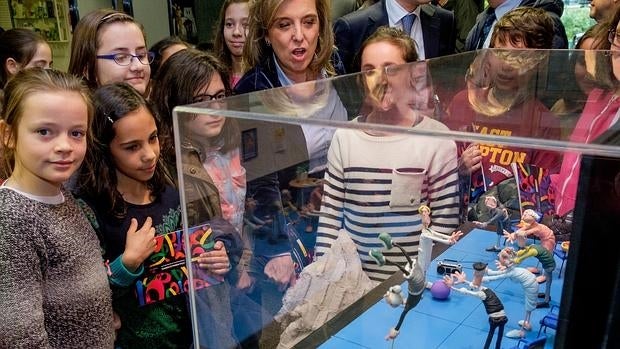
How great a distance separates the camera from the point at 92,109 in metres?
0.93

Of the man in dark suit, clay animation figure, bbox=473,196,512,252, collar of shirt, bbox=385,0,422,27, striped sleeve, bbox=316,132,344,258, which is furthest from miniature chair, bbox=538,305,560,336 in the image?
collar of shirt, bbox=385,0,422,27

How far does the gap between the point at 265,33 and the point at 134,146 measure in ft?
1.56

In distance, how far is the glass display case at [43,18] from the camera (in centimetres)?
274

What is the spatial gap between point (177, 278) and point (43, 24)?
2.29 meters

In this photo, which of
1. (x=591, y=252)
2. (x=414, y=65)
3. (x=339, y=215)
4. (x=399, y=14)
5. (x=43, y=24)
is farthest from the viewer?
(x=43, y=24)

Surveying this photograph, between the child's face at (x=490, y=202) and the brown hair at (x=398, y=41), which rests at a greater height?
the brown hair at (x=398, y=41)

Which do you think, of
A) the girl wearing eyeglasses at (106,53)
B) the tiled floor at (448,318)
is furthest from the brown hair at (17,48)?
the tiled floor at (448,318)

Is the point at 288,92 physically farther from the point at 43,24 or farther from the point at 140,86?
the point at 43,24

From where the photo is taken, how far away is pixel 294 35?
50.3 inches

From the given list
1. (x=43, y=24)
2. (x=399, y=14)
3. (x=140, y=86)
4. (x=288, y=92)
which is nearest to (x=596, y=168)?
(x=288, y=92)

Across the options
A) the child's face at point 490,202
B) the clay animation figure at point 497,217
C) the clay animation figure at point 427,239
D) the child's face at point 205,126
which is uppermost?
the child's face at point 205,126

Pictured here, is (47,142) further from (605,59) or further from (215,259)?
(605,59)

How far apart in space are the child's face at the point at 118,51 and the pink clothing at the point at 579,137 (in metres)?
0.98

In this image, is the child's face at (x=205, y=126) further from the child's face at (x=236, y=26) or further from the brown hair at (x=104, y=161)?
the child's face at (x=236, y=26)
